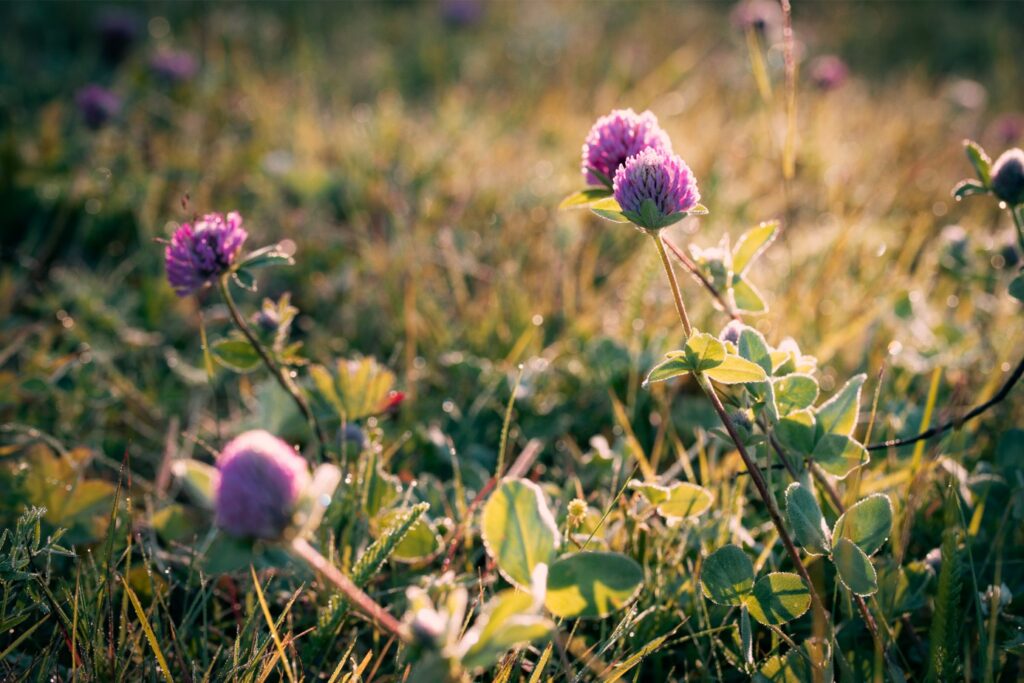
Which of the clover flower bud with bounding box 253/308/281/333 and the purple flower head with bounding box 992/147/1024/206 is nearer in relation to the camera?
the purple flower head with bounding box 992/147/1024/206

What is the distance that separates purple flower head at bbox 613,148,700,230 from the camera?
39.3 inches

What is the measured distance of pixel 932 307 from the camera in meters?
2.08

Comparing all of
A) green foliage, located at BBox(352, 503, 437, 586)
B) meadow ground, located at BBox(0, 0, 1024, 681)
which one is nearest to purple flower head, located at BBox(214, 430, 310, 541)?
meadow ground, located at BBox(0, 0, 1024, 681)

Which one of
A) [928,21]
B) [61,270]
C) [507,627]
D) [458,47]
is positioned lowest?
[61,270]

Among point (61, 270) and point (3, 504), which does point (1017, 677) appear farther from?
point (61, 270)

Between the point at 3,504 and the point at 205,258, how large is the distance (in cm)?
57

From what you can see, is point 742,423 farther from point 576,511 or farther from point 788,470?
point 576,511

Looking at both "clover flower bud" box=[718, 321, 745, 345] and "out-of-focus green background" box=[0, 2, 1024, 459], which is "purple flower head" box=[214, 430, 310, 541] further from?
"out-of-focus green background" box=[0, 2, 1024, 459]

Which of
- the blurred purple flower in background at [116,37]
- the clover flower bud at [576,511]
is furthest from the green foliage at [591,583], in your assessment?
the blurred purple flower in background at [116,37]

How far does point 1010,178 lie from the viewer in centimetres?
116

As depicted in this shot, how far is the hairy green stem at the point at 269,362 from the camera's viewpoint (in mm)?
1227

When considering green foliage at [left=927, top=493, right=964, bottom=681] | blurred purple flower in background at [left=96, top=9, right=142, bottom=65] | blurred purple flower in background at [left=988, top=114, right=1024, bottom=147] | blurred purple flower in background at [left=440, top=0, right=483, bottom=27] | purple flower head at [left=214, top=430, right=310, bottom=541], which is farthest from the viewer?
blurred purple flower in background at [left=440, top=0, right=483, bottom=27]

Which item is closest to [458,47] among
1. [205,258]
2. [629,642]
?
[205,258]

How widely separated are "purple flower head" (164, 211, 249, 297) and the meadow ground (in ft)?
0.29
